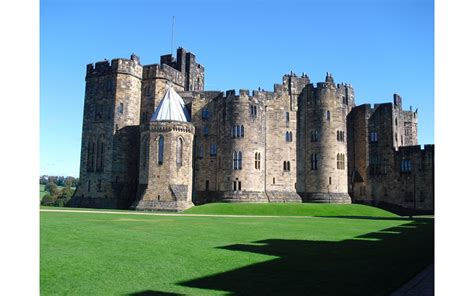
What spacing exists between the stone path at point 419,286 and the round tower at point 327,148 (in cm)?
4262

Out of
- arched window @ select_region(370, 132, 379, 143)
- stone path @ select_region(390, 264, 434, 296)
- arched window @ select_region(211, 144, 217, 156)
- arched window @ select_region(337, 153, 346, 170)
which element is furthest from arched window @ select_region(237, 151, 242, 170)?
stone path @ select_region(390, 264, 434, 296)

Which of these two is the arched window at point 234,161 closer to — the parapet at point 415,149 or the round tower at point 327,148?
the round tower at point 327,148

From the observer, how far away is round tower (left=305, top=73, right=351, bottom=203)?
53062 millimetres

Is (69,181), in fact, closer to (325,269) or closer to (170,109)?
(170,109)

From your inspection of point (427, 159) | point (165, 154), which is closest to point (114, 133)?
point (165, 154)

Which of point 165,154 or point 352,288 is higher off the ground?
point 165,154

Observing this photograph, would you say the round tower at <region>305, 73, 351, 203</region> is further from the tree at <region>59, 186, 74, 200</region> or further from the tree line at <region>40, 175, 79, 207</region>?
the tree at <region>59, 186, 74, 200</region>

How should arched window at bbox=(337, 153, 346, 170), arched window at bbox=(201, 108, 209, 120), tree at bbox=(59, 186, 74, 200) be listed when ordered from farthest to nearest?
1. tree at bbox=(59, 186, 74, 200)
2. arched window at bbox=(201, 108, 209, 120)
3. arched window at bbox=(337, 153, 346, 170)

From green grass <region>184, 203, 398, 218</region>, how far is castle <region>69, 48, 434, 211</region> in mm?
5474

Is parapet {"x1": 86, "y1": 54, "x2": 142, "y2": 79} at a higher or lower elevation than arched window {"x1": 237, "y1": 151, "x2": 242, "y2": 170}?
higher

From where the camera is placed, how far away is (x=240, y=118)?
52.8 meters

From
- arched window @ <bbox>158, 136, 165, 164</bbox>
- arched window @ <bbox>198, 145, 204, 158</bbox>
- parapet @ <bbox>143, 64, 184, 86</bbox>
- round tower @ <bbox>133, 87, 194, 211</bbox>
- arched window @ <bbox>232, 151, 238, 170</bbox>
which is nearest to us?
round tower @ <bbox>133, 87, 194, 211</bbox>
